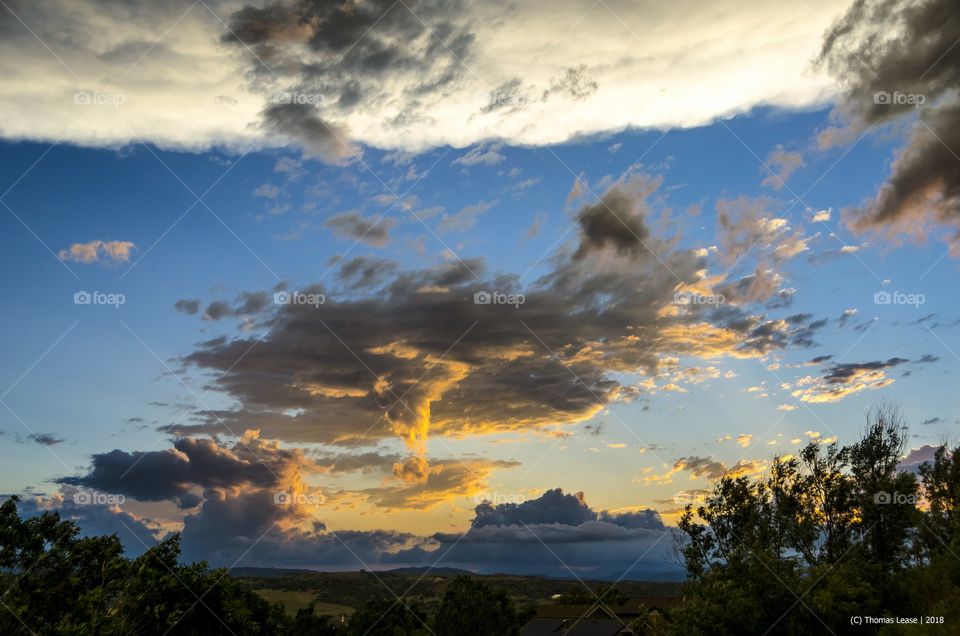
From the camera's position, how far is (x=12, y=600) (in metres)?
19.4

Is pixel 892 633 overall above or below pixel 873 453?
below

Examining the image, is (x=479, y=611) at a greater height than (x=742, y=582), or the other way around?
(x=742, y=582)

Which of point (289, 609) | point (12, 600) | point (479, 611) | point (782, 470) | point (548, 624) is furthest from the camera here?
point (289, 609)

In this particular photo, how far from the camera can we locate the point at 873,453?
165 feet

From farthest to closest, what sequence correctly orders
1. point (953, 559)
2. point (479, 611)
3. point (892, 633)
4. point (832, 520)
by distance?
point (479, 611), point (832, 520), point (953, 559), point (892, 633)

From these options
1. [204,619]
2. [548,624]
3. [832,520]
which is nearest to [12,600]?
[204,619]

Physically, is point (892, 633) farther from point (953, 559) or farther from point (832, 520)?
point (832, 520)

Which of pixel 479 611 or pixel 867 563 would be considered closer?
pixel 867 563

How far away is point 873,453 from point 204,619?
44050 mm

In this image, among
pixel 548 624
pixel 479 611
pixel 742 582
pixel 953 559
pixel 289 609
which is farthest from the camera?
pixel 289 609

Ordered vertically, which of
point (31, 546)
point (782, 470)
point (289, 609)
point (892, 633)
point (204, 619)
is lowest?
point (289, 609)

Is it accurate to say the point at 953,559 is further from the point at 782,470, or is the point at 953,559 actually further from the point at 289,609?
the point at 289,609

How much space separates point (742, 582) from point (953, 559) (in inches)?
343

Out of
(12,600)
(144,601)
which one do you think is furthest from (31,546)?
(144,601)
